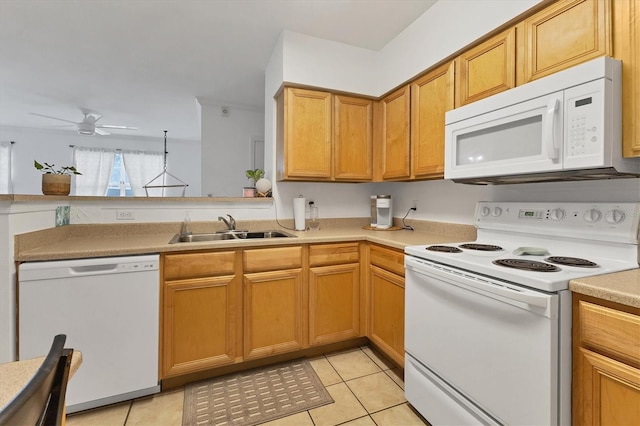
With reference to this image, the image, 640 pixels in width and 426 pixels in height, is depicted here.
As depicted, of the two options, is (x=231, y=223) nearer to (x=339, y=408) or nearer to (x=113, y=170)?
(x=339, y=408)

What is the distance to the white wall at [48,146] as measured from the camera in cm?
532

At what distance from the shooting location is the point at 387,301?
1.96 metres

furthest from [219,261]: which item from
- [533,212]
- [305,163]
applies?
[533,212]

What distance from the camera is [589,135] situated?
1106 millimetres

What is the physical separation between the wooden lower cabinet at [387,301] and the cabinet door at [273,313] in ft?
1.68

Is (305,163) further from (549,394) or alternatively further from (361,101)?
(549,394)

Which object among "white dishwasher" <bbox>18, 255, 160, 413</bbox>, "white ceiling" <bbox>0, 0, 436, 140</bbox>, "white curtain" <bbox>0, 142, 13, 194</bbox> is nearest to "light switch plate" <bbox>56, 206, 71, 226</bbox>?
"white dishwasher" <bbox>18, 255, 160, 413</bbox>

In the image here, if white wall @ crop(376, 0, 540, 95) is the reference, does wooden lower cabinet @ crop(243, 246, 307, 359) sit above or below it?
below

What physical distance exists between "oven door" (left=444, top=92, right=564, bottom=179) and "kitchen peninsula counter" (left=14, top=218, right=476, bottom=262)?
54 centimetres

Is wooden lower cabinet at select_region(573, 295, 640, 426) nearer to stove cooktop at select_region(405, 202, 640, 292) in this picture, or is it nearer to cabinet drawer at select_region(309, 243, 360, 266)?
stove cooktop at select_region(405, 202, 640, 292)

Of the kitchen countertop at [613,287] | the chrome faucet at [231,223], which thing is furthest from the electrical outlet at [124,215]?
the kitchen countertop at [613,287]

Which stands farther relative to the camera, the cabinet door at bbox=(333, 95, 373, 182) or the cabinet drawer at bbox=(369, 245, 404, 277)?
the cabinet door at bbox=(333, 95, 373, 182)

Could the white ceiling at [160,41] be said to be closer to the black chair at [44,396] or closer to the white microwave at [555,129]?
the white microwave at [555,129]

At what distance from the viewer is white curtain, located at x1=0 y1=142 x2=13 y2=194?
5215 millimetres
